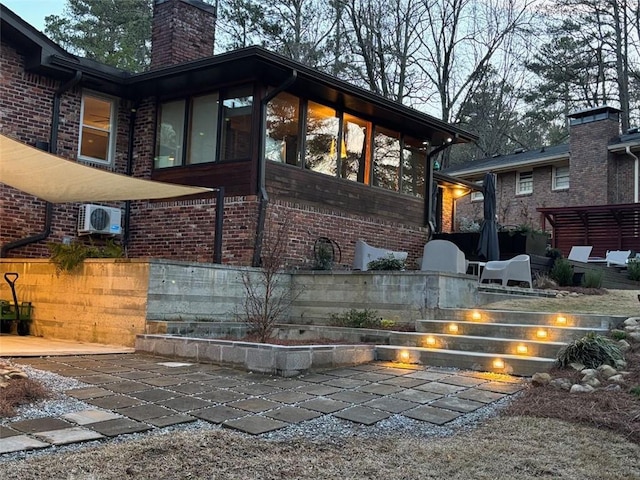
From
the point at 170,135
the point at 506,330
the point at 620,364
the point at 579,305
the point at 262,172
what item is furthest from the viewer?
the point at 170,135

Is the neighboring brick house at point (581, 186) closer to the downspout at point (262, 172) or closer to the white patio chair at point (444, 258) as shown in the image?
the white patio chair at point (444, 258)

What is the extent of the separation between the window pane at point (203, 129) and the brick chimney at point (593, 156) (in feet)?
49.2

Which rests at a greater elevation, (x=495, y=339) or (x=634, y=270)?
(x=634, y=270)

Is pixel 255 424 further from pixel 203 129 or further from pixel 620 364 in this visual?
pixel 203 129

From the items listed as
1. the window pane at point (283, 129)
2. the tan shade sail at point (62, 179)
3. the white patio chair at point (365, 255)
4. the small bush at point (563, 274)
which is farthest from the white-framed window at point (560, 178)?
the tan shade sail at point (62, 179)

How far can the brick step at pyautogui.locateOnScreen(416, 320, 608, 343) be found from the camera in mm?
6043

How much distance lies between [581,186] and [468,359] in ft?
54.0

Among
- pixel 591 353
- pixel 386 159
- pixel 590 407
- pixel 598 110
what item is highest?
pixel 598 110

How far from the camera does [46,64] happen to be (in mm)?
9180

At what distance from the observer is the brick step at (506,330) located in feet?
19.8

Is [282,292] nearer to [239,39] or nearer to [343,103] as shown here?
[343,103]

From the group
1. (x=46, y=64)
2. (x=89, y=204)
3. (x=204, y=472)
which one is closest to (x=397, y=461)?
(x=204, y=472)

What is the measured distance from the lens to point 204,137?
9.94 meters

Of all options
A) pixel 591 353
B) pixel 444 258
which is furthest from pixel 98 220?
pixel 591 353
